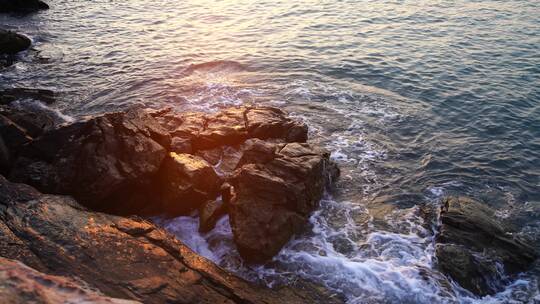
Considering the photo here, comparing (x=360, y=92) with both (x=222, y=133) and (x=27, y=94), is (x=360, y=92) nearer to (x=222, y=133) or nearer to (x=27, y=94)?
(x=222, y=133)

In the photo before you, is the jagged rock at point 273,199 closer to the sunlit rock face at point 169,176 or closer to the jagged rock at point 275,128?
the sunlit rock face at point 169,176

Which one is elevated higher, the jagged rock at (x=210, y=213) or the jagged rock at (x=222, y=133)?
the jagged rock at (x=222, y=133)

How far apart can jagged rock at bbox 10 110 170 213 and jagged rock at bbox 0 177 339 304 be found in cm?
101

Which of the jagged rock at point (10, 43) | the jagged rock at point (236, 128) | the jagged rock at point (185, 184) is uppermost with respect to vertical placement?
the jagged rock at point (10, 43)

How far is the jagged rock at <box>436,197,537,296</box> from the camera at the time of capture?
33.4 feet

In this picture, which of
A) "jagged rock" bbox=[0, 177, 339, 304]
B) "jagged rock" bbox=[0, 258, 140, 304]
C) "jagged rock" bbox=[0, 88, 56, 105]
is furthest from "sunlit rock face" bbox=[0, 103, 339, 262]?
"jagged rock" bbox=[0, 88, 56, 105]

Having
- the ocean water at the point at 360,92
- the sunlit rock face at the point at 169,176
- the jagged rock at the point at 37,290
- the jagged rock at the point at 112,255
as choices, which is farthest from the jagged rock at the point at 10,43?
the jagged rock at the point at 37,290

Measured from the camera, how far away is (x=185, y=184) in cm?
1185

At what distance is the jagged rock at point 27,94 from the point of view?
1902 centimetres

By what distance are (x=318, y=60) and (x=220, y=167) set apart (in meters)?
12.9

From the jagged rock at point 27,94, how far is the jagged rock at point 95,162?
8030 millimetres

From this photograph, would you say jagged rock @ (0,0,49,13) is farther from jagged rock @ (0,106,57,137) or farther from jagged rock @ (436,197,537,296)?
jagged rock @ (436,197,537,296)

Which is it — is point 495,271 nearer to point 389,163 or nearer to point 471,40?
point 389,163

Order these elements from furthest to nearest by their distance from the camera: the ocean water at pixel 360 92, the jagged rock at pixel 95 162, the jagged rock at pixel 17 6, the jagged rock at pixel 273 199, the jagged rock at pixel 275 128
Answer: the jagged rock at pixel 17 6 → the jagged rock at pixel 275 128 → the jagged rock at pixel 95 162 → the ocean water at pixel 360 92 → the jagged rock at pixel 273 199
